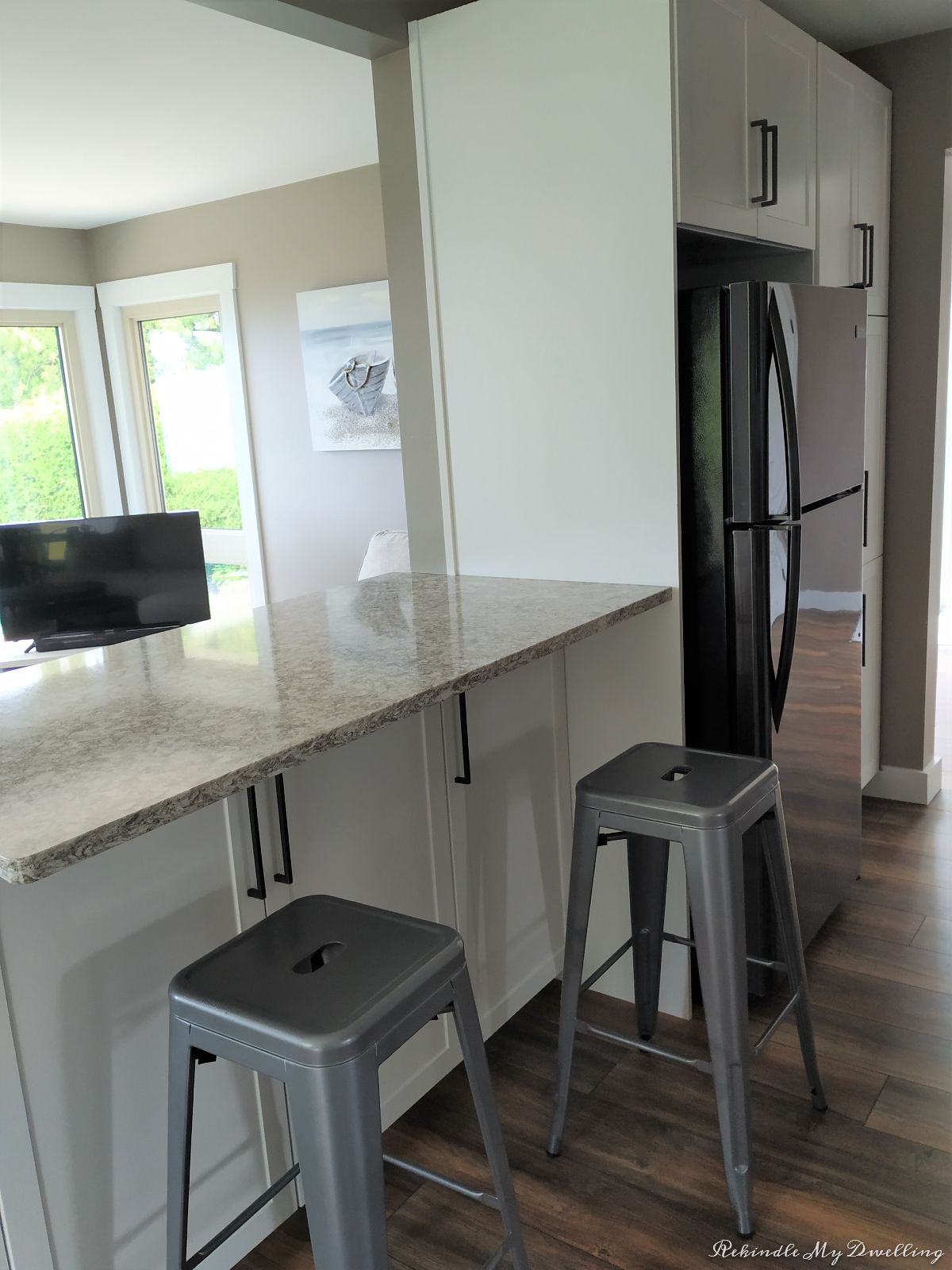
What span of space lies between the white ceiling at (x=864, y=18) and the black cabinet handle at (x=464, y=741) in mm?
1999

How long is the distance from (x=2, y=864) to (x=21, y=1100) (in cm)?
53

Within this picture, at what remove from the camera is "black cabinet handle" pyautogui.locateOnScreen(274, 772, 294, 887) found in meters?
1.66

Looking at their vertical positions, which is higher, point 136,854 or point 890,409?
point 890,409

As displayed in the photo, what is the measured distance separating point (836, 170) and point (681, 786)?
1.89 m

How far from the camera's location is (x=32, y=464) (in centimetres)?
561

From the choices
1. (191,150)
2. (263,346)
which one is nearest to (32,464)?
(263,346)

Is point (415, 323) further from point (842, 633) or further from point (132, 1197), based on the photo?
point (132, 1197)

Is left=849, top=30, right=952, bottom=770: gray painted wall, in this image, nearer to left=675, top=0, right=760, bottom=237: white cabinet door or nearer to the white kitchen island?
left=675, top=0, right=760, bottom=237: white cabinet door

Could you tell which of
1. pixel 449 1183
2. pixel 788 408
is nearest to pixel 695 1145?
pixel 449 1183

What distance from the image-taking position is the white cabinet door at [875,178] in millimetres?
2920

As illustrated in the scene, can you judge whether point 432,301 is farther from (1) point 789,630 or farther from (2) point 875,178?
(2) point 875,178

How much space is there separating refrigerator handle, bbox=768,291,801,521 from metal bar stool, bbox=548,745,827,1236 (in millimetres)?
655

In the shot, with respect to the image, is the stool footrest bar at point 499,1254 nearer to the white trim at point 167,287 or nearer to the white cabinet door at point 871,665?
the white cabinet door at point 871,665

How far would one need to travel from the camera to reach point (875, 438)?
3.26 m
